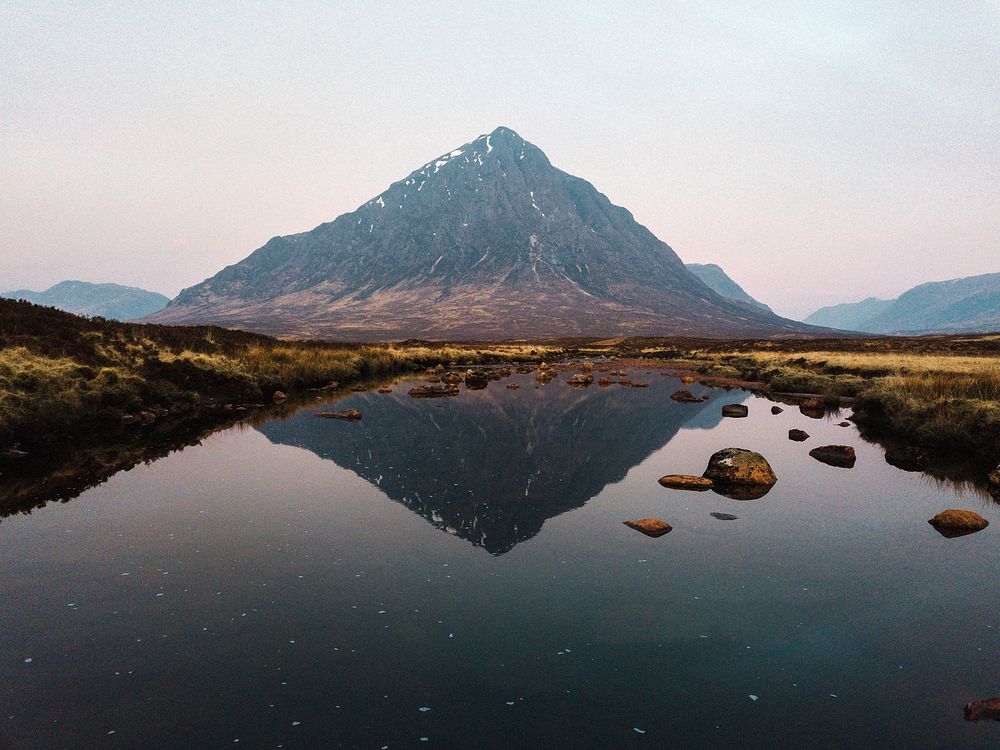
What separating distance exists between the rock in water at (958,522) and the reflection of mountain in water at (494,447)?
8.53 meters

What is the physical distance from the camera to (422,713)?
615 cm

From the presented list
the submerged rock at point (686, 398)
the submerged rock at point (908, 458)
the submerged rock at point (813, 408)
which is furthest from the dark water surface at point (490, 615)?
the submerged rock at point (686, 398)

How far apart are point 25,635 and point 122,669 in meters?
2.19

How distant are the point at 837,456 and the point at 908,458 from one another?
2.37 m

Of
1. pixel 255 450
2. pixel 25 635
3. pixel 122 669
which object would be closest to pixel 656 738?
pixel 122 669

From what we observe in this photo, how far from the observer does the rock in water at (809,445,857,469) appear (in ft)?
60.7

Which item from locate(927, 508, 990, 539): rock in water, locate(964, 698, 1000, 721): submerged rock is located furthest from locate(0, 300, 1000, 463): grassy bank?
locate(964, 698, 1000, 721): submerged rock

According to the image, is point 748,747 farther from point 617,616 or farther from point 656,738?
point 617,616

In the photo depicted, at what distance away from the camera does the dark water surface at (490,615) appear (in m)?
6.04

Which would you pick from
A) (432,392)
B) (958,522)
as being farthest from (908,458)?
(432,392)

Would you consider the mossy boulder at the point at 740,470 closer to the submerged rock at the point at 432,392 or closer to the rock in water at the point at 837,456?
the rock in water at the point at 837,456

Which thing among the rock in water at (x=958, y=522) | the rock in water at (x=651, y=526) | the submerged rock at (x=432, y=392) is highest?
the submerged rock at (x=432, y=392)

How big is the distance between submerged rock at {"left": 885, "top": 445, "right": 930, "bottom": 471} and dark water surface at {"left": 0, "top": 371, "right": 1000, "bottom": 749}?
1664 mm

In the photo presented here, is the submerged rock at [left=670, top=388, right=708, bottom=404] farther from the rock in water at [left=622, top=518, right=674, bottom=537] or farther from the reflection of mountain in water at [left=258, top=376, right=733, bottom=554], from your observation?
the rock in water at [left=622, top=518, right=674, bottom=537]
